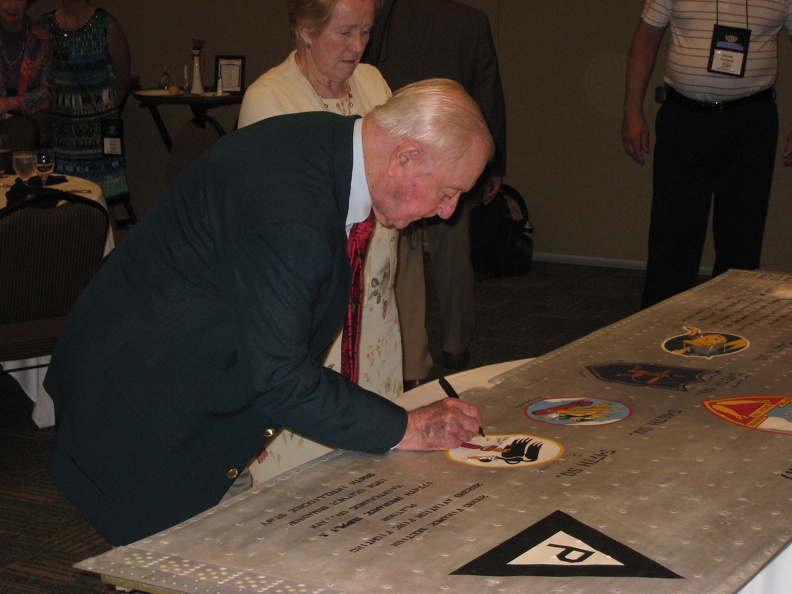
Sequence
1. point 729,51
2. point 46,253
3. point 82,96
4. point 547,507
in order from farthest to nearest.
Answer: point 82,96 → point 729,51 → point 46,253 → point 547,507

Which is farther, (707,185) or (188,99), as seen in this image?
(188,99)

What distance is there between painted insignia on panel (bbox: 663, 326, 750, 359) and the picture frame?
5.11 metres

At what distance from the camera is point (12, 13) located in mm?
4812

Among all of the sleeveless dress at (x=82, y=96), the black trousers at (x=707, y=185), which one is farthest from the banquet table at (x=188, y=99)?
the black trousers at (x=707, y=185)

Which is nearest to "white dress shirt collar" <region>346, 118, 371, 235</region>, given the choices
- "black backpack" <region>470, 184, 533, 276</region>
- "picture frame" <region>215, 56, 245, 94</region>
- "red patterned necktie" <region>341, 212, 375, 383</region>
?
"red patterned necktie" <region>341, 212, 375, 383</region>

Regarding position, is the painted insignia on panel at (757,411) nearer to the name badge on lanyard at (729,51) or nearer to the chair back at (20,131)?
the name badge on lanyard at (729,51)

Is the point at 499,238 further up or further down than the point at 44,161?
further down

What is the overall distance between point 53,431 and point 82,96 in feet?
8.84

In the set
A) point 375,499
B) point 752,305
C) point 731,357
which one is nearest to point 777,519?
point 375,499

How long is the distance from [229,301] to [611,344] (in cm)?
88

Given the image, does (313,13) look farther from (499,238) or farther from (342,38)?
(499,238)

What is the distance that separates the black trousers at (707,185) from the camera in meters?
3.68

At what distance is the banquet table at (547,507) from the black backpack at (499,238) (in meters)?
3.89

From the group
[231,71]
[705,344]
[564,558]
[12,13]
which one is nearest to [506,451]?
[564,558]
